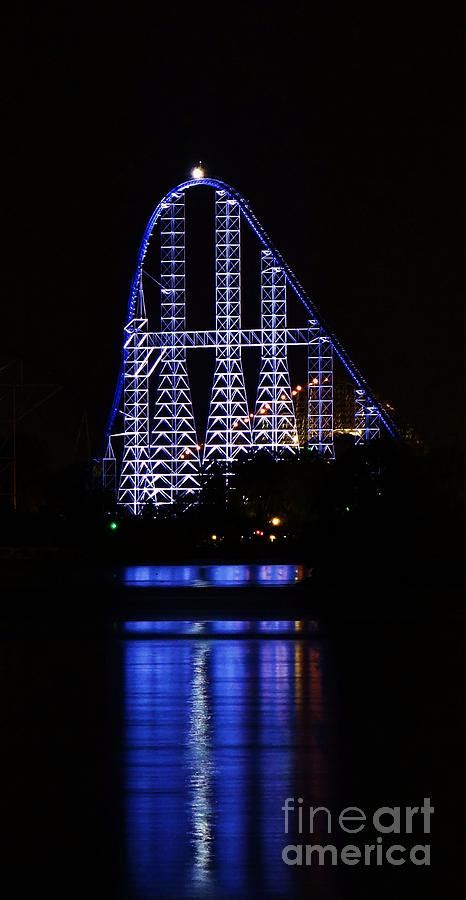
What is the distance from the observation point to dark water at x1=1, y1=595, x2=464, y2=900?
19.0 feet

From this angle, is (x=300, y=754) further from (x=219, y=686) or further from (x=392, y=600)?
(x=392, y=600)

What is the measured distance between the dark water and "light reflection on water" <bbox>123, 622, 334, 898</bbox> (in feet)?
0.05

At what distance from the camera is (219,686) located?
12.0 m

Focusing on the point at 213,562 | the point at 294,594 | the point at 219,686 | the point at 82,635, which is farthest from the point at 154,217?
the point at 219,686

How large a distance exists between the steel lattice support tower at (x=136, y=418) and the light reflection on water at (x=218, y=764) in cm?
3487

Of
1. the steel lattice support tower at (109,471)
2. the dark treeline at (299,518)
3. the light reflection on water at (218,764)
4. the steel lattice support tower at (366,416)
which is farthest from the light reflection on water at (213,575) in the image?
→ the steel lattice support tower at (109,471)

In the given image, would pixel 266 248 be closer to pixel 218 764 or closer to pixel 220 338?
pixel 220 338

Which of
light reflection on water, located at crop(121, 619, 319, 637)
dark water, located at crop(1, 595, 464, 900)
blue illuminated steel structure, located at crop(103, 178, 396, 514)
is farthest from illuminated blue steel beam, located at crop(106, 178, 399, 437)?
dark water, located at crop(1, 595, 464, 900)

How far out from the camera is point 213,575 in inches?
1280

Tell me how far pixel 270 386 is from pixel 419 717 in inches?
1493

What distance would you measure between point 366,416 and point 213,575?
2081 cm

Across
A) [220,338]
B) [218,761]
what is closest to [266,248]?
[220,338]

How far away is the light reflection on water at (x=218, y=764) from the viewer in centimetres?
584

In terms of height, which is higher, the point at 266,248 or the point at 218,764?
the point at 266,248
